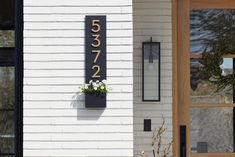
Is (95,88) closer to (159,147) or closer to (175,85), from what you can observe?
(159,147)

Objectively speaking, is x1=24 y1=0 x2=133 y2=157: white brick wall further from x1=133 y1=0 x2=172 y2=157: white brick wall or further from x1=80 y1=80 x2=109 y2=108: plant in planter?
x1=133 y1=0 x2=172 y2=157: white brick wall

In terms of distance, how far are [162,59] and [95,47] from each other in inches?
45.1

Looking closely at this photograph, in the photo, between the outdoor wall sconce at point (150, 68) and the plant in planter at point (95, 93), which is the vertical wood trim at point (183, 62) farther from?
the plant in planter at point (95, 93)

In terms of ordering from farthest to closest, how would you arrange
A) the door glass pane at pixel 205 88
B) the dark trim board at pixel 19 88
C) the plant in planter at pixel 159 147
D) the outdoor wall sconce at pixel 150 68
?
the door glass pane at pixel 205 88
the outdoor wall sconce at pixel 150 68
the plant in planter at pixel 159 147
the dark trim board at pixel 19 88

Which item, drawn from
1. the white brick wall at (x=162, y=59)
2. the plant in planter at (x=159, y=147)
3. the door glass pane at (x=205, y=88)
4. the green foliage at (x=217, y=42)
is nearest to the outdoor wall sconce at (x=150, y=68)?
the white brick wall at (x=162, y=59)

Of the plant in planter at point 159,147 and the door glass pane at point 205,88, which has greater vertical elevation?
the door glass pane at point 205,88

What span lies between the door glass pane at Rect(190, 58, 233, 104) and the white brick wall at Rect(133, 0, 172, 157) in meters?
0.30

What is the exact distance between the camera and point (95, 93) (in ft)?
16.0

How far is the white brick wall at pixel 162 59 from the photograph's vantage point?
19.2 ft

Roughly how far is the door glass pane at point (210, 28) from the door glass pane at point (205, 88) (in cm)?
20

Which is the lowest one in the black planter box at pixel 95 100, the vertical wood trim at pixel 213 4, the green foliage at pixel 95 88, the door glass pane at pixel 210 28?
the black planter box at pixel 95 100

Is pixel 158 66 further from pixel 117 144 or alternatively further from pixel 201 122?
pixel 117 144

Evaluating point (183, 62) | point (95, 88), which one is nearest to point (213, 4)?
point (183, 62)

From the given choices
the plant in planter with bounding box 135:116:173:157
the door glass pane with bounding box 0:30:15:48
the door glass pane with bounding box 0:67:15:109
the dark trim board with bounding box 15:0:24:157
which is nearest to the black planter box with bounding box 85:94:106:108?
the dark trim board with bounding box 15:0:24:157
